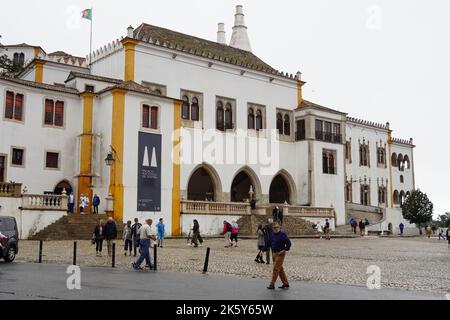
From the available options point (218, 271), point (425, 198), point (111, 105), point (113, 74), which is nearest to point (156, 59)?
point (113, 74)

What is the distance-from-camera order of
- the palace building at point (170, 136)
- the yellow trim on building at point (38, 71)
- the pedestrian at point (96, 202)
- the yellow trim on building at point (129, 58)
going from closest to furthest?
the pedestrian at point (96, 202) → the palace building at point (170, 136) → the yellow trim on building at point (129, 58) → the yellow trim on building at point (38, 71)

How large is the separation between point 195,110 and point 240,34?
19.5m

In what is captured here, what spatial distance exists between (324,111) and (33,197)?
29.2 m

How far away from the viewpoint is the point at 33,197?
3055 centimetres

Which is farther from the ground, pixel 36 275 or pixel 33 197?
pixel 33 197

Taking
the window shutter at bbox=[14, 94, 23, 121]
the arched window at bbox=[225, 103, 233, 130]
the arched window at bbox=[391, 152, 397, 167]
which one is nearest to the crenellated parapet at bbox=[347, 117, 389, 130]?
the arched window at bbox=[391, 152, 397, 167]

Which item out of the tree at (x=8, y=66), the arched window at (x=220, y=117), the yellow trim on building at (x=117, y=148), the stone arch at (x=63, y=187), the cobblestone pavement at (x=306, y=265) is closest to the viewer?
the cobblestone pavement at (x=306, y=265)

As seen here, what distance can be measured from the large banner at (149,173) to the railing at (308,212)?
11767 millimetres

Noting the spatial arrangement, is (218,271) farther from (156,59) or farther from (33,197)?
(156,59)

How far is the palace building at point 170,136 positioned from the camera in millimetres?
35375

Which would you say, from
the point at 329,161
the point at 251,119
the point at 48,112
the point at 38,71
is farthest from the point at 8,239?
the point at 329,161

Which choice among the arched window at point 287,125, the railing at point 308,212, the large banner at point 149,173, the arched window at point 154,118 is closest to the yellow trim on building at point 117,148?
the large banner at point 149,173

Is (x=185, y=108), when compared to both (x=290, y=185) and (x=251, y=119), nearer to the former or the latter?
(x=251, y=119)

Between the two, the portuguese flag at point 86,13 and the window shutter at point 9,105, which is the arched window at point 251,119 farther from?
the window shutter at point 9,105
